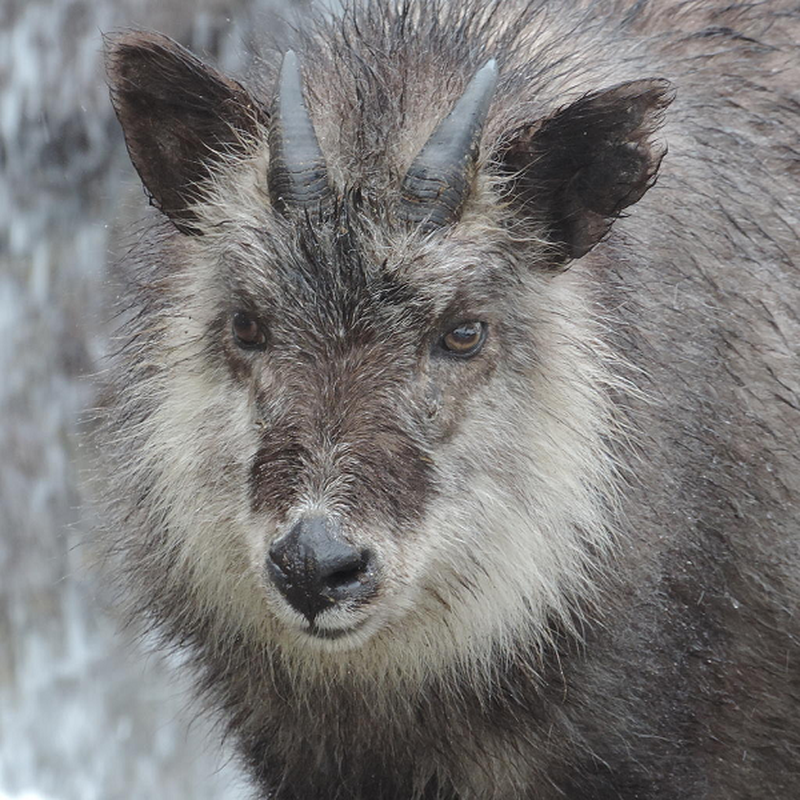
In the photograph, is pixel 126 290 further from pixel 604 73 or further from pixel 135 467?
pixel 604 73

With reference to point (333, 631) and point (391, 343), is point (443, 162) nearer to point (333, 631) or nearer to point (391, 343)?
point (391, 343)

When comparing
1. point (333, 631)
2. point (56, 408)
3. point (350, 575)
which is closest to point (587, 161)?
point (350, 575)

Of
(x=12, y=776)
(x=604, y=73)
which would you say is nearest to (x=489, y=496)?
(x=604, y=73)

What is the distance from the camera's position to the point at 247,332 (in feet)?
15.1

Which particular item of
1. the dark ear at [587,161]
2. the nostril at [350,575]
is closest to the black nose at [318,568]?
the nostril at [350,575]

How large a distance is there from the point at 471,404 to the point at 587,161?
826mm

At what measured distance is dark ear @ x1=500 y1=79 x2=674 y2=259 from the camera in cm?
427

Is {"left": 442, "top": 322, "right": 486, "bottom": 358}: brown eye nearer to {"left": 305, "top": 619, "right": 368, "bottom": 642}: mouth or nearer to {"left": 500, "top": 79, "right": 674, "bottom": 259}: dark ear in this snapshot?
{"left": 500, "top": 79, "right": 674, "bottom": 259}: dark ear

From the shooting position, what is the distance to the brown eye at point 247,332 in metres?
4.57

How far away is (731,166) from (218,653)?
262 cm

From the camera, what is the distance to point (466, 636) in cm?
469

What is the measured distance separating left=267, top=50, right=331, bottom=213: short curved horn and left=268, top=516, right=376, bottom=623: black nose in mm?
1092

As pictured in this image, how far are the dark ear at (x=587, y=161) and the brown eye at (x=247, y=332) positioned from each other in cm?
91

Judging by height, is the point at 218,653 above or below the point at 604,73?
below
